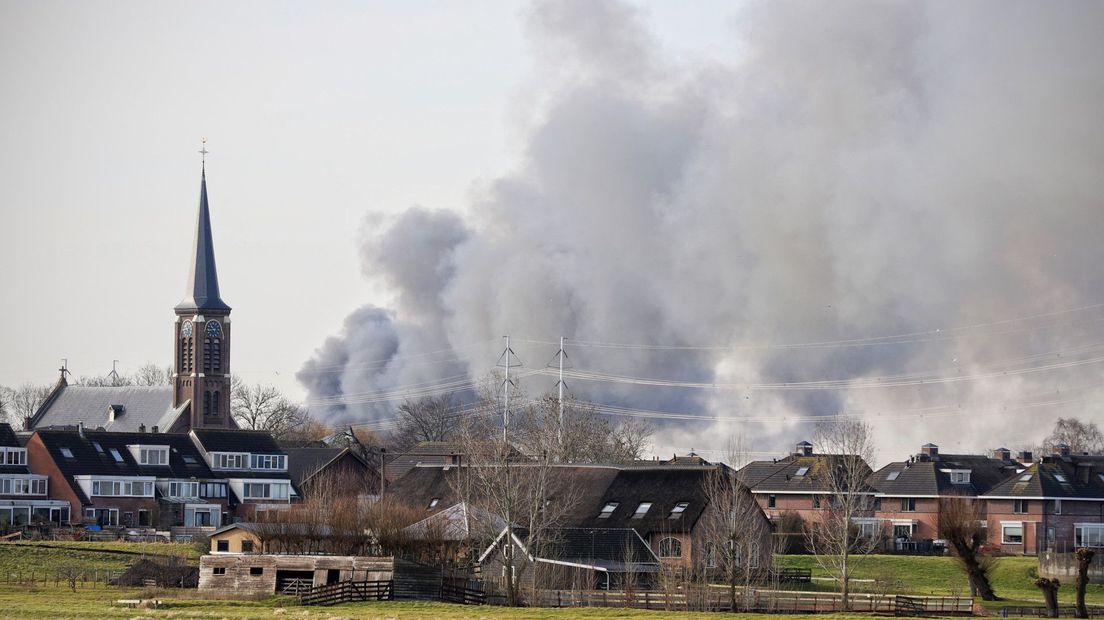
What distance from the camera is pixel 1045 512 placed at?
7194 centimetres

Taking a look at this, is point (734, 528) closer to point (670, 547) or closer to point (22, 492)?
point (670, 547)

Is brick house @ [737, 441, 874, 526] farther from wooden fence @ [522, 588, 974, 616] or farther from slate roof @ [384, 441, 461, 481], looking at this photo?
wooden fence @ [522, 588, 974, 616]

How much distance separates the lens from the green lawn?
181 ft

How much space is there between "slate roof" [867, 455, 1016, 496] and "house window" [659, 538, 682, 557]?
882 inches

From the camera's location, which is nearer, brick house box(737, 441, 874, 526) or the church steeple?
brick house box(737, 441, 874, 526)

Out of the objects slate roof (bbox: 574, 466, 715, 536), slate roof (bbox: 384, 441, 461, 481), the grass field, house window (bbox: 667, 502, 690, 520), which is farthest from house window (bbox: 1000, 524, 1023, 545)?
slate roof (bbox: 384, 441, 461, 481)

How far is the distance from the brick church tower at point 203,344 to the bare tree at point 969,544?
5600cm

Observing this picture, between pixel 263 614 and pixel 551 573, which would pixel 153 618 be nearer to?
pixel 263 614

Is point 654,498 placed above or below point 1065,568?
above

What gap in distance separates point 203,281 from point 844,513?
62670 mm

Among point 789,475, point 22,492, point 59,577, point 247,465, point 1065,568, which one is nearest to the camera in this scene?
point 59,577

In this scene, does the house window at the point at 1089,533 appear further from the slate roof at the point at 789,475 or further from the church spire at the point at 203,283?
the church spire at the point at 203,283

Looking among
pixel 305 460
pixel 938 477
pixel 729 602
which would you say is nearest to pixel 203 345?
Answer: pixel 305 460

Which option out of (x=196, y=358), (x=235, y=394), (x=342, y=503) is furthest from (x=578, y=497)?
(x=235, y=394)
